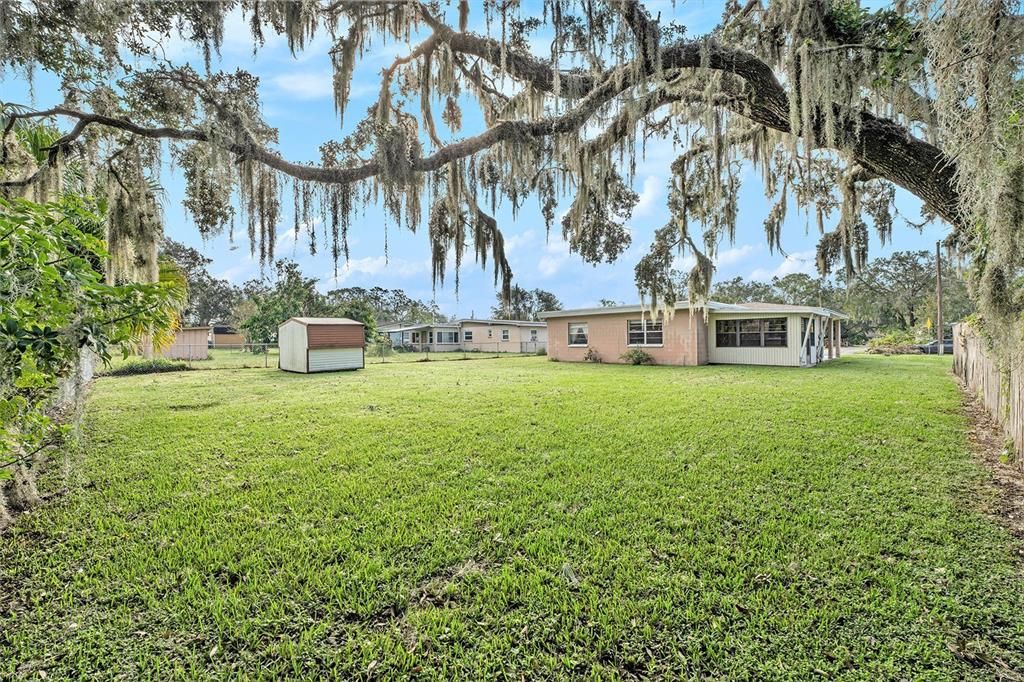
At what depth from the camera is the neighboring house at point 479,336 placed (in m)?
29.9

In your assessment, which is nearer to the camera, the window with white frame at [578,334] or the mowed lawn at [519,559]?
the mowed lawn at [519,559]

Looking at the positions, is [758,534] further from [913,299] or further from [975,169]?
[913,299]

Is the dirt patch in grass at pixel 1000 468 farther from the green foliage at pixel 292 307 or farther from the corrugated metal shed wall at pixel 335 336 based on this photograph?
the green foliage at pixel 292 307

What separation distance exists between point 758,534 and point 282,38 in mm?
5851

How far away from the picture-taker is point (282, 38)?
427cm

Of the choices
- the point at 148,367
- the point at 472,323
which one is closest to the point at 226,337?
the point at 472,323

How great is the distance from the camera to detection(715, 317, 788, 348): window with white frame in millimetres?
14406

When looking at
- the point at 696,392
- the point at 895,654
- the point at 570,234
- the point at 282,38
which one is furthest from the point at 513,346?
the point at 895,654

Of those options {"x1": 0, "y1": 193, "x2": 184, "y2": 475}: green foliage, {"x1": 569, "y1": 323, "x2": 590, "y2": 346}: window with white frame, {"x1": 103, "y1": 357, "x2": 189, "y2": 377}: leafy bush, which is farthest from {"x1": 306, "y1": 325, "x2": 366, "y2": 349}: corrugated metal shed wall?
{"x1": 0, "y1": 193, "x2": 184, "y2": 475}: green foliage

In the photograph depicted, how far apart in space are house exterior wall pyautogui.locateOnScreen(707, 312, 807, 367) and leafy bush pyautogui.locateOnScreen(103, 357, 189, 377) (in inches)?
675

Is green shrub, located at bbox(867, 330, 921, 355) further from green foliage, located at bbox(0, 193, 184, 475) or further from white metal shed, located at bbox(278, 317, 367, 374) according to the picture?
green foliage, located at bbox(0, 193, 184, 475)

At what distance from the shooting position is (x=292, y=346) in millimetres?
13266

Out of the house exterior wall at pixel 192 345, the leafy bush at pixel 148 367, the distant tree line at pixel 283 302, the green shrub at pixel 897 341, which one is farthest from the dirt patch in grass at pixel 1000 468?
the house exterior wall at pixel 192 345

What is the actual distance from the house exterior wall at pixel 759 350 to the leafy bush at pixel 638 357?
6.88 feet
